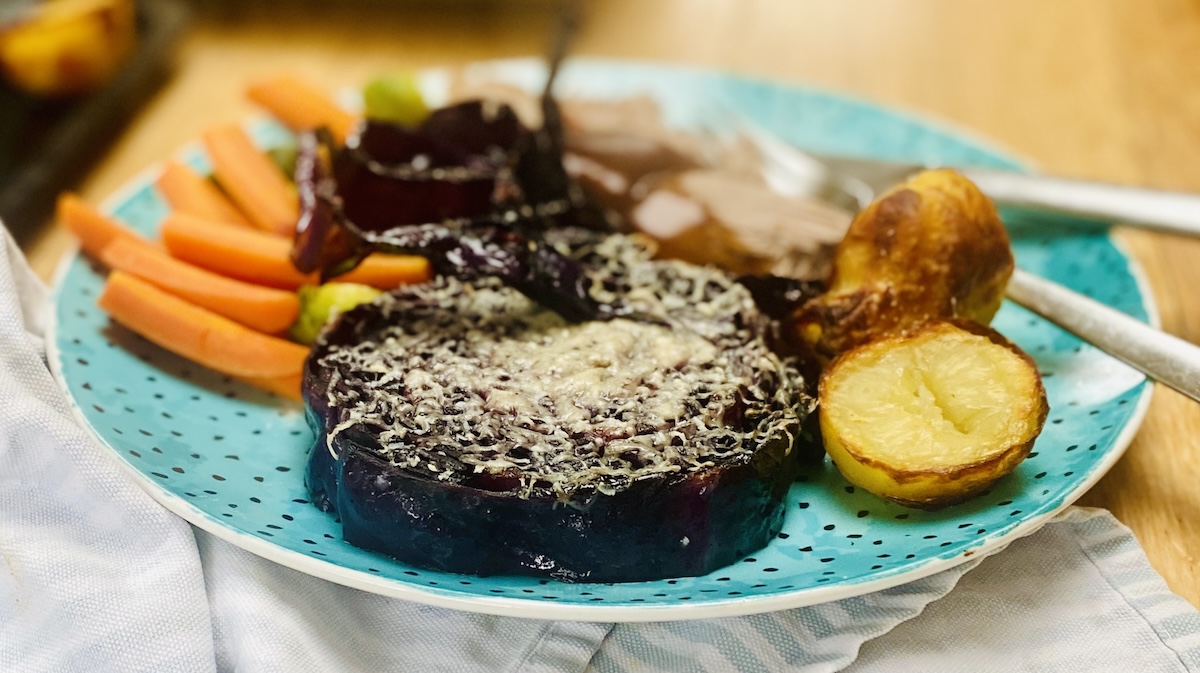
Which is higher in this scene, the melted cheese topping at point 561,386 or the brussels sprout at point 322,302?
the melted cheese topping at point 561,386

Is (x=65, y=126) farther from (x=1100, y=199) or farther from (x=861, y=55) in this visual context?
(x=1100, y=199)

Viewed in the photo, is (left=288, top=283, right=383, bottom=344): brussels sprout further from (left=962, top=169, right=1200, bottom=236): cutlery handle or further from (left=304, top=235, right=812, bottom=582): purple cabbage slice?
(left=962, top=169, right=1200, bottom=236): cutlery handle

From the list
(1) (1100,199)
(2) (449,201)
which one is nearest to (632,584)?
(2) (449,201)

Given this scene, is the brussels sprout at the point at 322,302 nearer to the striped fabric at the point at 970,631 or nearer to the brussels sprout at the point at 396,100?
the brussels sprout at the point at 396,100

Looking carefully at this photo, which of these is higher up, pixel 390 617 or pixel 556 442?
pixel 556 442

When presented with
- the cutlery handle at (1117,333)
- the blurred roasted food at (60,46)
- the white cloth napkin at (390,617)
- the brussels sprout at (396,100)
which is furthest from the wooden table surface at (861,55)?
the white cloth napkin at (390,617)

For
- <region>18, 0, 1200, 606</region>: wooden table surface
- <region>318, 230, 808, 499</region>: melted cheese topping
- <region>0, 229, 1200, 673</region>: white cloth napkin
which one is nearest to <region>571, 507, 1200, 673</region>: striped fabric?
<region>0, 229, 1200, 673</region>: white cloth napkin

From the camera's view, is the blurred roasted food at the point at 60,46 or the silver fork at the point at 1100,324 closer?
the silver fork at the point at 1100,324

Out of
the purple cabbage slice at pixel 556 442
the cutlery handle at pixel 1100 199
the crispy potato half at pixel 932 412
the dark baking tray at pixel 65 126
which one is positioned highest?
the cutlery handle at pixel 1100 199
